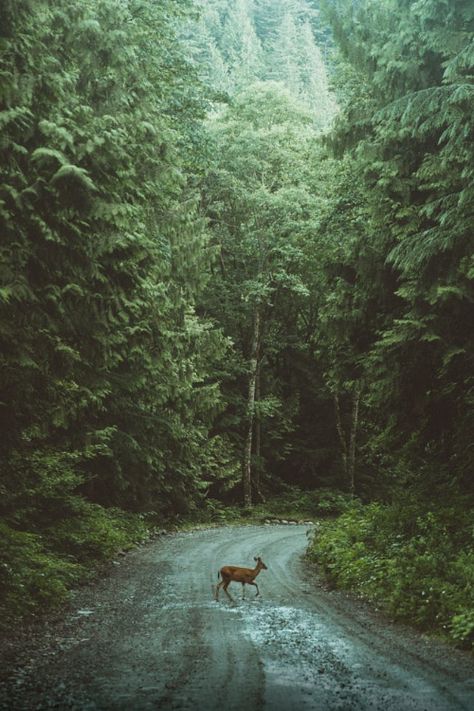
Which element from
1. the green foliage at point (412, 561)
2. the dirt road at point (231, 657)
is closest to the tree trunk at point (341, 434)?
the green foliage at point (412, 561)

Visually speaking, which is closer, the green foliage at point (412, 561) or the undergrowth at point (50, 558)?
the green foliage at point (412, 561)

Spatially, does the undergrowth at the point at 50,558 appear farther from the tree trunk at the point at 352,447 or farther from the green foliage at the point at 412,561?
the tree trunk at the point at 352,447

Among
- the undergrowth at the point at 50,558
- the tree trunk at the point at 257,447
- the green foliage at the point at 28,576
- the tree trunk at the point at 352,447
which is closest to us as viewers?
the green foliage at the point at 28,576

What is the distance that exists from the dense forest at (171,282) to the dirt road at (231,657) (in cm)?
88

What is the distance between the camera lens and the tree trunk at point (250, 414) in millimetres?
31625

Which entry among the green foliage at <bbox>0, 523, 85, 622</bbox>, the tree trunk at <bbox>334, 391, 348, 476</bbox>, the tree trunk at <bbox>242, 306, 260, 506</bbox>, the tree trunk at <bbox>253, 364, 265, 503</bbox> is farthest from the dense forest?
the tree trunk at <bbox>334, 391, 348, 476</bbox>

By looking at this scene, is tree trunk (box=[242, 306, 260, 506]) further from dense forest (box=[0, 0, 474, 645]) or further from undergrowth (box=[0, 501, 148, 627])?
undergrowth (box=[0, 501, 148, 627])

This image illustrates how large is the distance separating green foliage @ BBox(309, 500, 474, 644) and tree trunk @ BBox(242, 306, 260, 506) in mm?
15373

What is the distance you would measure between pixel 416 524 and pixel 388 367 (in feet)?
10.2

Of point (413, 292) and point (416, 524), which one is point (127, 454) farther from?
Answer: point (413, 292)

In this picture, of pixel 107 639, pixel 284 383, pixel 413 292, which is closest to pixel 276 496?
pixel 284 383

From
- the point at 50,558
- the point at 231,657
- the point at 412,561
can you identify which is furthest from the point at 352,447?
the point at 231,657

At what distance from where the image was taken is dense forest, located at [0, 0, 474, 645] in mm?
8852

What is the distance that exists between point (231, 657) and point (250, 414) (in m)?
24.7
